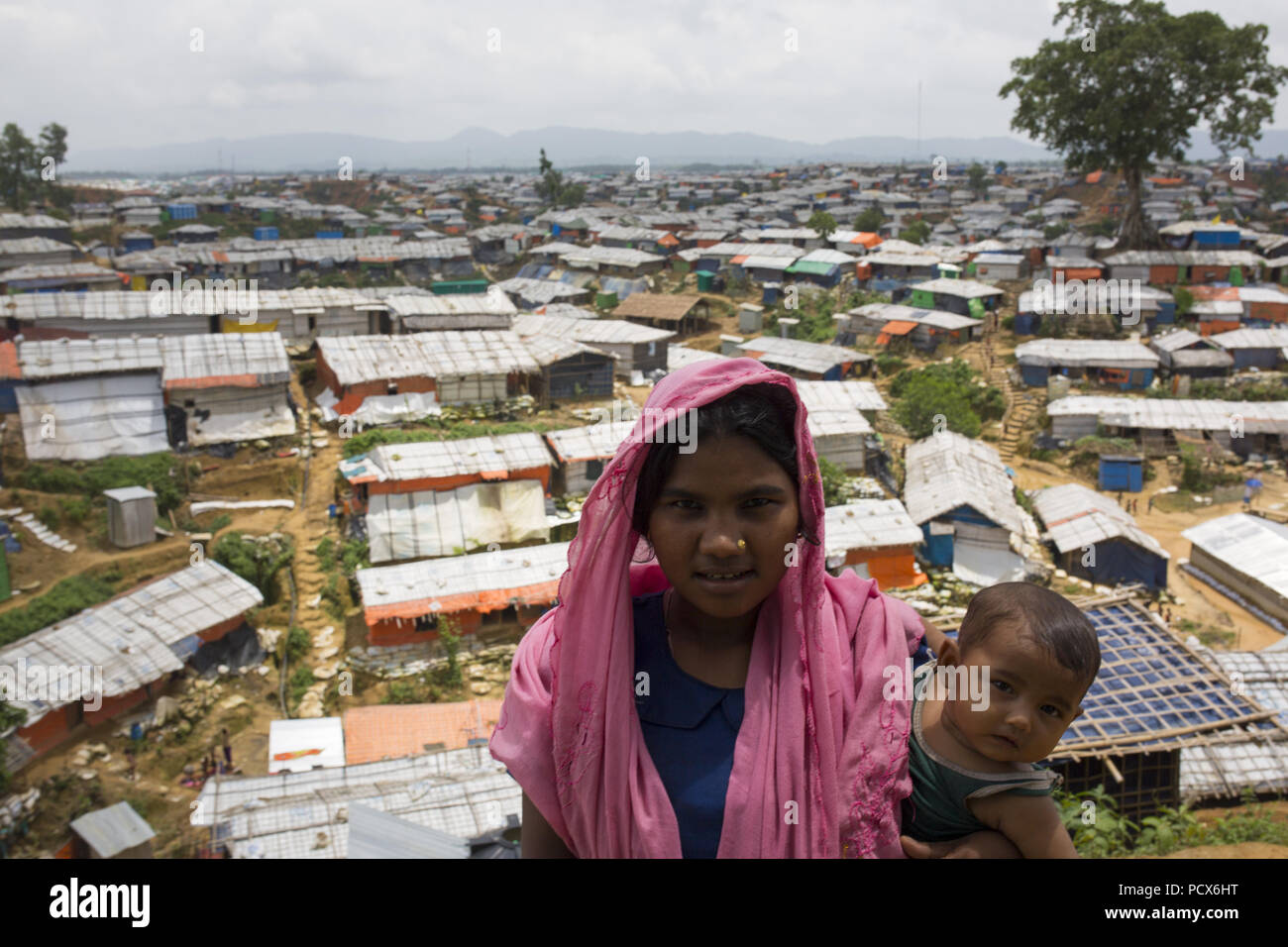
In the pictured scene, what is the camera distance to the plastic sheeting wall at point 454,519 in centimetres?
1650

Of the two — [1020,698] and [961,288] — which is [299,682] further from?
[961,288]

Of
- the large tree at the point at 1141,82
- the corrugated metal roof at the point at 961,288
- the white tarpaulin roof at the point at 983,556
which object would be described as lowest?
the white tarpaulin roof at the point at 983,556

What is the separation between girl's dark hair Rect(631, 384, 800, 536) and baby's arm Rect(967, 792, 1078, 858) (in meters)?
0.73

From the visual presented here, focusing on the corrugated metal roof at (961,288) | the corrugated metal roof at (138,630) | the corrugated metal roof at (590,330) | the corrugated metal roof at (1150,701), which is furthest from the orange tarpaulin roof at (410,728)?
the corrugated metal roof at (961,288)

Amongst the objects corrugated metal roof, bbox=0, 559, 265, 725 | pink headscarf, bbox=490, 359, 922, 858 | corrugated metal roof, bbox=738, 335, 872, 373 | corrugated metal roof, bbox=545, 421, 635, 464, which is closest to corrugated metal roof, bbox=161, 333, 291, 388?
corrugated metal roof, bbox=545, 421, 635, 464

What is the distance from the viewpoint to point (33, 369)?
62.7 feet

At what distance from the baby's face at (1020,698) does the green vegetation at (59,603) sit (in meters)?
13.8

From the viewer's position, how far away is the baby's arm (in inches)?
69.3

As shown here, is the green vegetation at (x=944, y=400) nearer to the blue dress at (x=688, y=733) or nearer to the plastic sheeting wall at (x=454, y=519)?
the plastic sheeting wall at (x=454, y=519)

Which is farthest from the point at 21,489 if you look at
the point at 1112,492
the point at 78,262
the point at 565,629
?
the point at 78,262

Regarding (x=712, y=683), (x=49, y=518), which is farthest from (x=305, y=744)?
(x=712, y=683)

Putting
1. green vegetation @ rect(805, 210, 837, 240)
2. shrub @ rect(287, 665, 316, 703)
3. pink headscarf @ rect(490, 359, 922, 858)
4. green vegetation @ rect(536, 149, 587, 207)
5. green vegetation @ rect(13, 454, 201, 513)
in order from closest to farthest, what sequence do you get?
1. pink headscarf @ rect(490, 359, 922, 858)
2. shrub @ rect(287, 665, 316, 703)
3. green vegetation @ rect(13, 454, 201, 513)
4. green vegetation @ rect(805, 210, 837, 240)
5. green vegetation @ rect(536, 149, 587, 207)

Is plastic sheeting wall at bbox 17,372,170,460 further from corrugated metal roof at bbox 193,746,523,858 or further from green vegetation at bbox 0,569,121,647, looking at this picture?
corrugated metal roof at bbox 193,746,523,858
